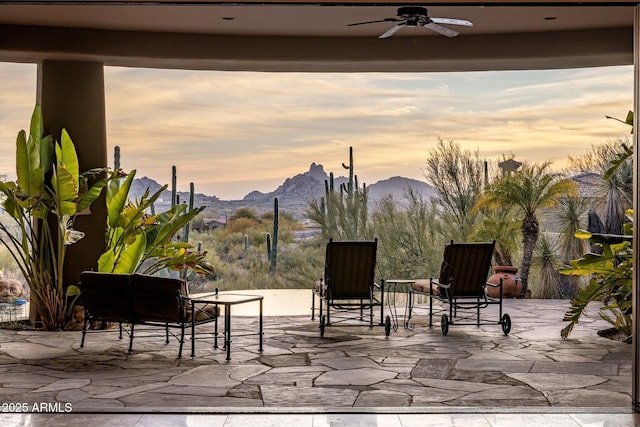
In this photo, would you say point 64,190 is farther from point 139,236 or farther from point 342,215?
point 342,215

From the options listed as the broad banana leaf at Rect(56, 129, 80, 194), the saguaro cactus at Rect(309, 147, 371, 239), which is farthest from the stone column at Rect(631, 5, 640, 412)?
the saguaro cactus at Rect(309, 147, 371, 239)

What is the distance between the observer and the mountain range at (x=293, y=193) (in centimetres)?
1619

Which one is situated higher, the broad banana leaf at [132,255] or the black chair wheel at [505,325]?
the broad banana leaf at [132,255]

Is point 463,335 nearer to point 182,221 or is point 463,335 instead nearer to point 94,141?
point 182,221

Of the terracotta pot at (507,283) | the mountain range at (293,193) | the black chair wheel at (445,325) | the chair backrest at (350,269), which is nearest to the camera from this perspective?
the black chair wheel at (445,325)

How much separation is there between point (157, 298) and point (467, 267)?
11.2 feet

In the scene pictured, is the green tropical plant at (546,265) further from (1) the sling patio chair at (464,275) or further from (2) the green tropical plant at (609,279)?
(2) the green tropical plant at (609,279)

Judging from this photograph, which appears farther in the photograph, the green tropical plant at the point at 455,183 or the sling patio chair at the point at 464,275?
the green tropical plant at the point at 455,183

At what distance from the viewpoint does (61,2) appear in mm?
5609

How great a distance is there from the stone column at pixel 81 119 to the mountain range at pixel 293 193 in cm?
616

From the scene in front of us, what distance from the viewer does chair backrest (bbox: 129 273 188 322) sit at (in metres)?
7.48

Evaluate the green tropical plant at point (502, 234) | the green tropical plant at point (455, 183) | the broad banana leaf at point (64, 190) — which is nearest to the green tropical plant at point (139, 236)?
the broad banana leaf at point (64, 190)

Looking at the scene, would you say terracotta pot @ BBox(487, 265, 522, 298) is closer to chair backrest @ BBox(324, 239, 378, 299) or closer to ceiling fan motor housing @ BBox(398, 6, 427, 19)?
chair backrest @ BBox(324, 239, 378, 299)

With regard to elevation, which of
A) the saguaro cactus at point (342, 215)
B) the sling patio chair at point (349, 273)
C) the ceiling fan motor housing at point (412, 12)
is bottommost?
the sling patio chair at point (349, 273)
